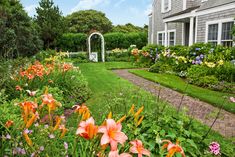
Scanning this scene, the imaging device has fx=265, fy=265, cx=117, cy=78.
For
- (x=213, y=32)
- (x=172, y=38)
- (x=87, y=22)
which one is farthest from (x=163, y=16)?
(x=87, y=22)

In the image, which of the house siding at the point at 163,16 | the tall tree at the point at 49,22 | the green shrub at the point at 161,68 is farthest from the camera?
the tall tree at the point at 49,22

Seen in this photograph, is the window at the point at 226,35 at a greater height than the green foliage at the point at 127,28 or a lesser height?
lesser

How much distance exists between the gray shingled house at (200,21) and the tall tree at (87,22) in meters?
24.7

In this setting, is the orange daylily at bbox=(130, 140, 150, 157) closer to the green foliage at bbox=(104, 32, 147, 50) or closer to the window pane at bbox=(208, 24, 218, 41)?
the window pane at bbox=(208, 24, 218, 41)

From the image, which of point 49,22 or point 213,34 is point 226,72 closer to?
point 213,34

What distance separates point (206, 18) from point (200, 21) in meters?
0.66

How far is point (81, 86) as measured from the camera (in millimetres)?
7711

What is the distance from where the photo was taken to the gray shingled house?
12.7m

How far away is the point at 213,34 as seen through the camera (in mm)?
13828

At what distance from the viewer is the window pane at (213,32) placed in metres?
13.6

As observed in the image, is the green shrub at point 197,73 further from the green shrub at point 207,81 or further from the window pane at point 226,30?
the window pane at point 226,30

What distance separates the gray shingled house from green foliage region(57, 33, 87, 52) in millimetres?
8163

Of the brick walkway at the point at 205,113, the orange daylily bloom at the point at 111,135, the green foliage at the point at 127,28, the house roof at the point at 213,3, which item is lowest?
the brick walkway at the point at 205,113

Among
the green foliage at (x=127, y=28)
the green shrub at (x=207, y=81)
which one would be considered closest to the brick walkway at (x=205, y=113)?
the green shrub at (x=207, y=81)
